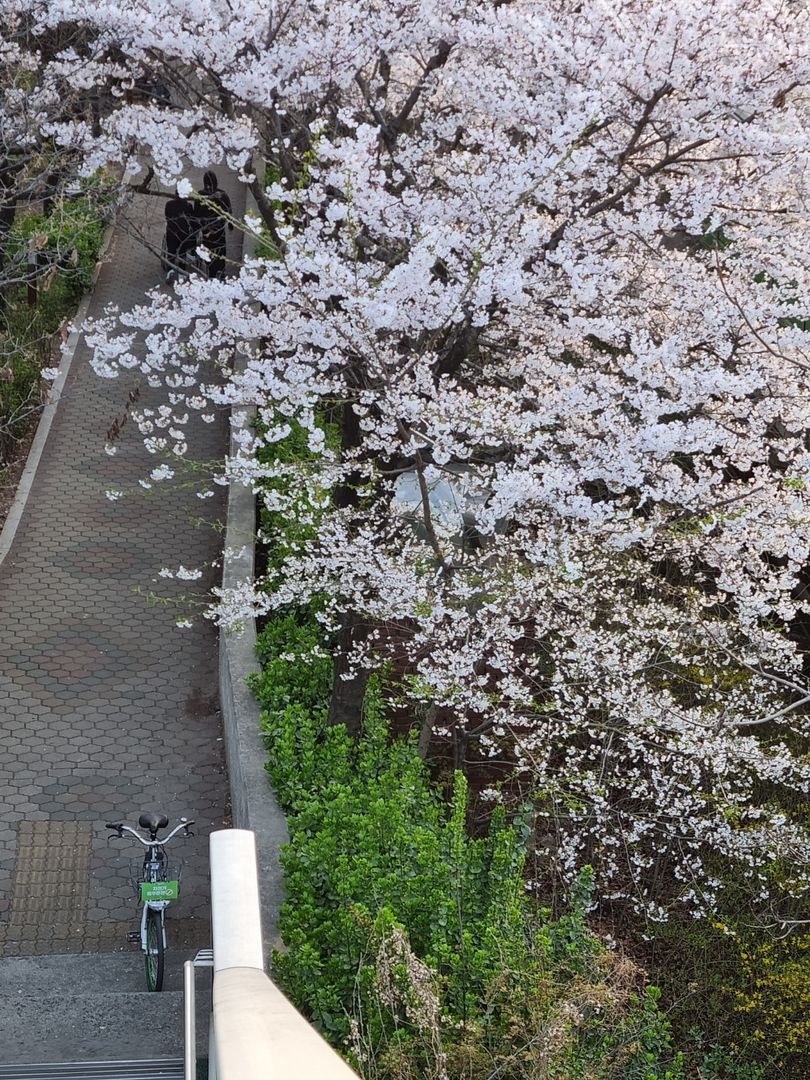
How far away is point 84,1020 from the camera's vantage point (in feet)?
18.7

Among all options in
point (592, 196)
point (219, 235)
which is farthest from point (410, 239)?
point (219, 235)

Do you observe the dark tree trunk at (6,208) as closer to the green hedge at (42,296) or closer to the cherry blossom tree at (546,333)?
the green hedge at (42,296)

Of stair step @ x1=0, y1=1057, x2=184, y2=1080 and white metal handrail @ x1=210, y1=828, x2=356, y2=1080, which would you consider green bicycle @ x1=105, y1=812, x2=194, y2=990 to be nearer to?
stair step @ x1=0, y1=1057, x2=184, y2=1080

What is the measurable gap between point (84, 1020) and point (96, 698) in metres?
4.26

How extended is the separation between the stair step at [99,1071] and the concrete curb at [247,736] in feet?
2.91

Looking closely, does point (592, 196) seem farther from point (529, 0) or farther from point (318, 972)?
point (318, 972)

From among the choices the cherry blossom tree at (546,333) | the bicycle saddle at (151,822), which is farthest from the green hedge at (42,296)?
the bicycle saddle at (151,822)

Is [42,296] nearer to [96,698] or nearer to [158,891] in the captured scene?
[96,698]

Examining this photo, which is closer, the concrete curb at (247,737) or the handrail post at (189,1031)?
the handrail post at (189,1031)

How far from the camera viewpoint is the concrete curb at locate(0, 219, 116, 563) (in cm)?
1220

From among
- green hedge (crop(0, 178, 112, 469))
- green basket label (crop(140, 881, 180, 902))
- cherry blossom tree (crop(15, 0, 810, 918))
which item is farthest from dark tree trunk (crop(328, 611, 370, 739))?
green hedge (crop(0, 178, 112, 469))

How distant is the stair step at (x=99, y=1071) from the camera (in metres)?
4.18

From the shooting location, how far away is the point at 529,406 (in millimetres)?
8602

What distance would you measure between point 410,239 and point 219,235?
1021 cm
